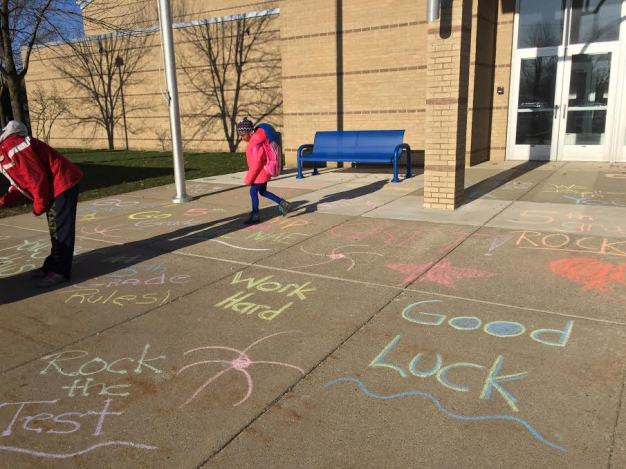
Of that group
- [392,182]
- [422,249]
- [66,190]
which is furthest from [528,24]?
[66,190]

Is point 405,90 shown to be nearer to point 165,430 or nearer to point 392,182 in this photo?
point 392,182

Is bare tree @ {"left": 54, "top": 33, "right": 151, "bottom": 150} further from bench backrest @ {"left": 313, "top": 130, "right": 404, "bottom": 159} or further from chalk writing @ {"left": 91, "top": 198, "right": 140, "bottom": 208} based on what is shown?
chalk writing @ {"left": 91, "top": 198, "right": 140, "bottom": 208}

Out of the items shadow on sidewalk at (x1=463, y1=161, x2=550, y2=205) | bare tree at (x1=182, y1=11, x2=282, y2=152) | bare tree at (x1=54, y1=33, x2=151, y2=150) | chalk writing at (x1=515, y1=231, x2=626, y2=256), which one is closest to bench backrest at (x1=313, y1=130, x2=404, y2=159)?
shadow on sidewalk at (x1=463, y1=161, x2=550, y2=205)

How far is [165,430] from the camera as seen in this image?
271cm

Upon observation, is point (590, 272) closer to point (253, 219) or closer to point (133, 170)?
point (253, 219)

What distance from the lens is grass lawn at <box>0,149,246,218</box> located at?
11.0 metres

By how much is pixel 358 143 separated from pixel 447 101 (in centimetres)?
433

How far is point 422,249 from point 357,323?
2.15m

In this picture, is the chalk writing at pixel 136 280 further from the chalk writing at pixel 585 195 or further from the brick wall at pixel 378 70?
the brick wall at pixel 378 70

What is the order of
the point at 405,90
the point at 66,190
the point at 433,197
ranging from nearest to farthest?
the point at 66,190 < the point at 433,197 < the point at 405,90

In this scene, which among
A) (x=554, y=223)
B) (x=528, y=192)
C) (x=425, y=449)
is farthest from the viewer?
(x=528, y=192)

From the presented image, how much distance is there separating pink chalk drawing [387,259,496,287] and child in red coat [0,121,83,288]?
3151 millimetres

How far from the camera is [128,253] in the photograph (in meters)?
6.05

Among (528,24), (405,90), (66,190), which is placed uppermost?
(528,24)
